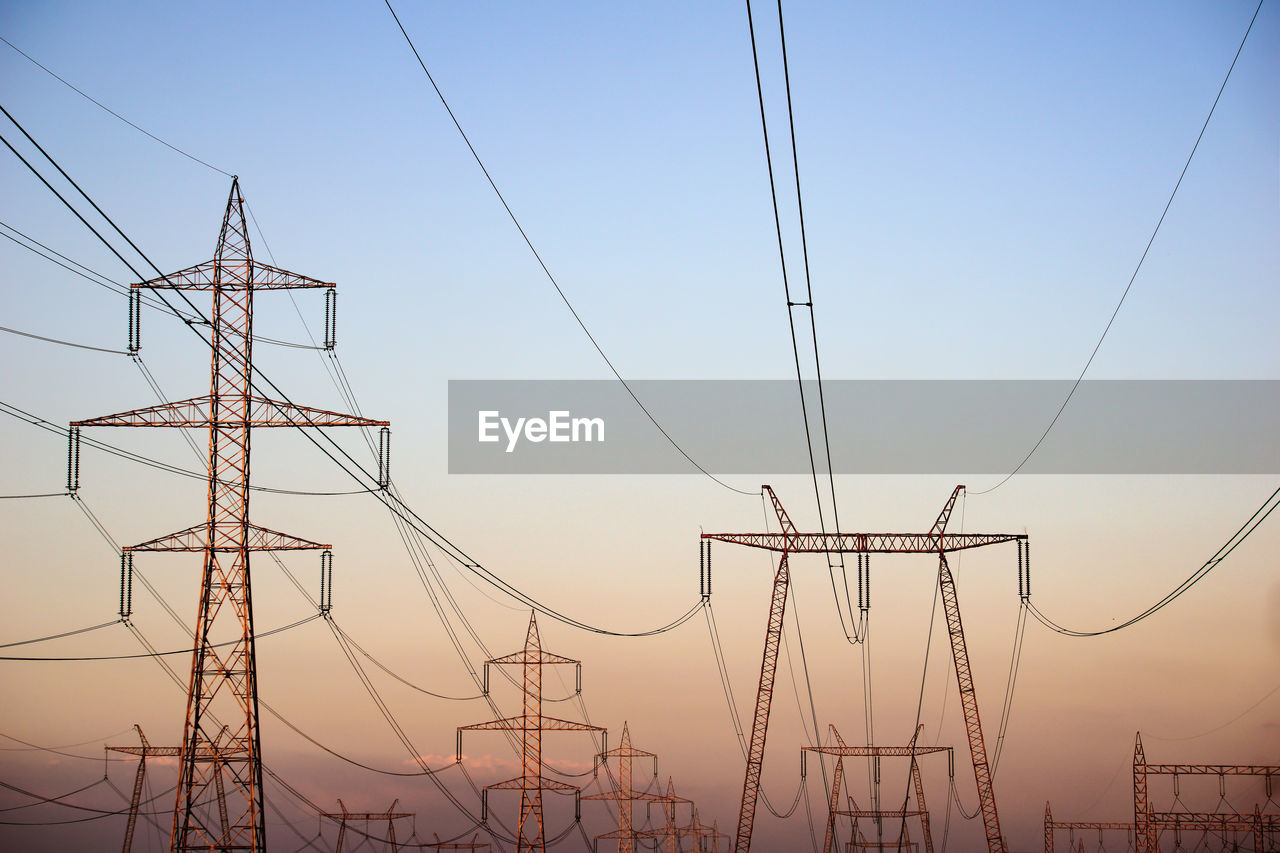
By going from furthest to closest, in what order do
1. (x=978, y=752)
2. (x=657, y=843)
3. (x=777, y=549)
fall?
(x=657, y=843) → (x=978, y=752) → (x=777, y=549)

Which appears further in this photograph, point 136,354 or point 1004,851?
point 1004,851

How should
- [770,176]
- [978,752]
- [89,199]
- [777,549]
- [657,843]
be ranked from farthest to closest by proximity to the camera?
[657,843] < [978,752] < [777,549] < [770,176] < [89,199]

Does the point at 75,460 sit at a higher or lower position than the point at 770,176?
lower

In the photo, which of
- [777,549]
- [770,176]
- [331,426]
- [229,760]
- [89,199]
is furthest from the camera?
[777,549]

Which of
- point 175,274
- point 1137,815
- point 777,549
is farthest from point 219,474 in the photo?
point 1137,815

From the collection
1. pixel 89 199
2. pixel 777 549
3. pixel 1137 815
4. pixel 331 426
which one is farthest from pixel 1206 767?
pixel 89 199

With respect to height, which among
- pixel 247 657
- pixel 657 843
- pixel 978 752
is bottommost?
pixel 657 843

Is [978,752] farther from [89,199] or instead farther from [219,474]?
[89,199]

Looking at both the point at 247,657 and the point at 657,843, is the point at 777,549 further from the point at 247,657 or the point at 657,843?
the point at 657,843

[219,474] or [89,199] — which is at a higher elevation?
[89,199]
